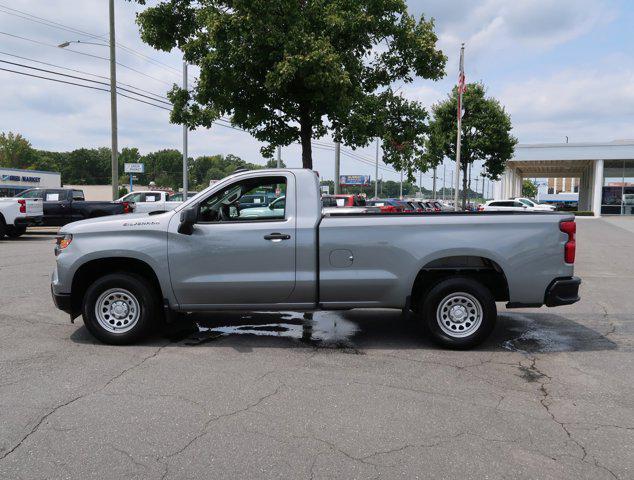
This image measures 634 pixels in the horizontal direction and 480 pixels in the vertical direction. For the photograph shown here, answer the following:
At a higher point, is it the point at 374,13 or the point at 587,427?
the point at 374,13

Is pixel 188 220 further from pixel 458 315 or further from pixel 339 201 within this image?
pixel 339 201

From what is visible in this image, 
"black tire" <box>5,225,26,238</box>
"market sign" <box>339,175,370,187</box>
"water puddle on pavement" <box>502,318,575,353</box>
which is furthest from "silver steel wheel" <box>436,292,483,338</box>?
"market sign" <box>339,175,370,187</box>

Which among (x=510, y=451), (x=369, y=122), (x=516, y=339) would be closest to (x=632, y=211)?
(x=369, y=122)

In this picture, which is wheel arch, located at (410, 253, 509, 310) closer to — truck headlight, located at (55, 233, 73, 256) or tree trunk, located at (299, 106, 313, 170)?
truck headlight, located at (55, 233, 73, 256)

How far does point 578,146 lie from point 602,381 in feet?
146

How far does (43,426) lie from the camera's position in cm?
384

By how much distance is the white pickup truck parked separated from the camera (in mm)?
17719

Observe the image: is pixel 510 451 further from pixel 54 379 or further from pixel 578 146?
pixel 578 146

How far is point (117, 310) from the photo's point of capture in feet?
19.4

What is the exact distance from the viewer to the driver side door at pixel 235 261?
18.7ft

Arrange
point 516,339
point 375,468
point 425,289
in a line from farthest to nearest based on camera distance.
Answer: point 516,339, point 425,289, point 375,468

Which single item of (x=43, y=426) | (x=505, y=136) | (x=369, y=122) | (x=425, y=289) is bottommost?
(x=43, y=426)

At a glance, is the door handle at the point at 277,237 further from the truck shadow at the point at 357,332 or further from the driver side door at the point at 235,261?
the truck shadow at the point at 357,332

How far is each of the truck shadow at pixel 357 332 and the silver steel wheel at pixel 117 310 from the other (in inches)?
22.5
